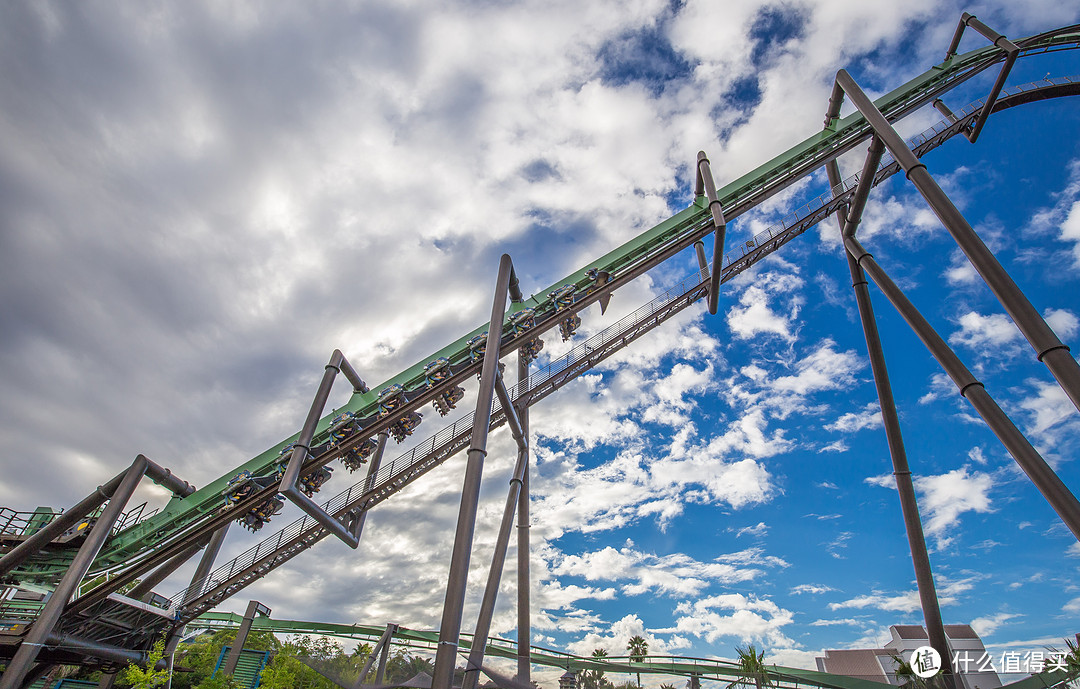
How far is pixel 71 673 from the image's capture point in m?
23.2

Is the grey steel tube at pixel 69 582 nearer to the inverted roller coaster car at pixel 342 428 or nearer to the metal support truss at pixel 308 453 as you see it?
the metal support truss at pixel 308 453

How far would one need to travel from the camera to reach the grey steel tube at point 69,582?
1300 centimetres

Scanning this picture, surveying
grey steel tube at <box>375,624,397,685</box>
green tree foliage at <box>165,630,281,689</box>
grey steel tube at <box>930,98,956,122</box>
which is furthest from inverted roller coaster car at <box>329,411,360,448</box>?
grey steel tube at <box>930,98,956,122</box>

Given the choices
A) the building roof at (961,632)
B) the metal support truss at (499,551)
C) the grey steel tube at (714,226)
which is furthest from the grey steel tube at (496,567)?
the building roof at (961,632)

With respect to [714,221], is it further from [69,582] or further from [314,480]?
[69,582]

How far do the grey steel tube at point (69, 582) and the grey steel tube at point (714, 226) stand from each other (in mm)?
18022

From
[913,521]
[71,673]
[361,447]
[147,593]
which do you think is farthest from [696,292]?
[71,673]

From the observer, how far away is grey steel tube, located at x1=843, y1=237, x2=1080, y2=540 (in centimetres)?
845

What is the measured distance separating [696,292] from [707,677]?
10807mm

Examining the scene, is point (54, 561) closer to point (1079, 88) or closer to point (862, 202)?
point (862, 202)

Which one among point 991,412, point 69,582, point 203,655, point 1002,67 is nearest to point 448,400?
point 69,582

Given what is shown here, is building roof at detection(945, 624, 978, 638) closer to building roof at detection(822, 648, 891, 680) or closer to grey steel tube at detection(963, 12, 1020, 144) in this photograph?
building roof at detection(822, 648, 891, 680)

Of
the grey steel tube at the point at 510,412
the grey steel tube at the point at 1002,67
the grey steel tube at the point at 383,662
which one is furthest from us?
the grey steel tube at the point at 1002,67

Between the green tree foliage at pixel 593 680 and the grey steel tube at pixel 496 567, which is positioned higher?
the grey steel tube at pixel 496 567
